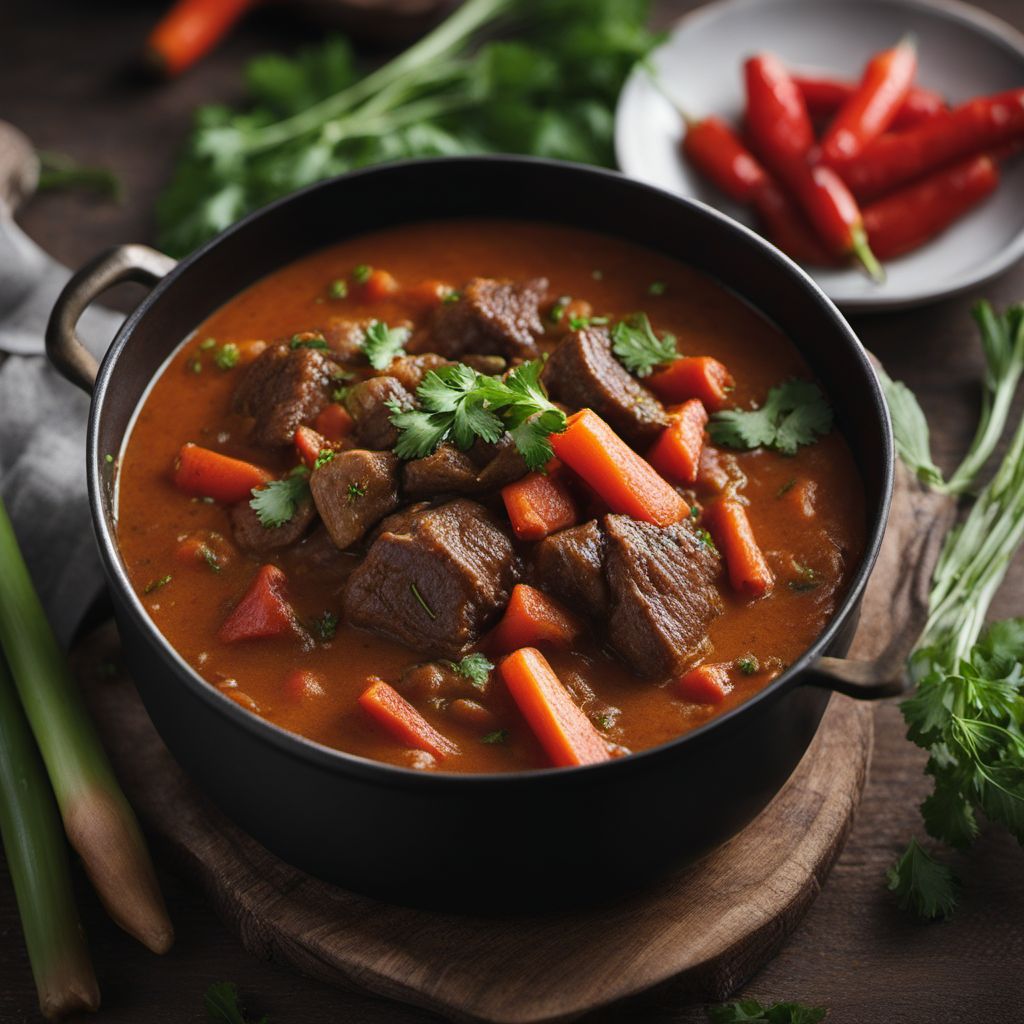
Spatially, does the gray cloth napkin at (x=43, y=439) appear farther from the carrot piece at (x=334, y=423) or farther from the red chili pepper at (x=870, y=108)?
the red chili pepper at (x=870, y=108)

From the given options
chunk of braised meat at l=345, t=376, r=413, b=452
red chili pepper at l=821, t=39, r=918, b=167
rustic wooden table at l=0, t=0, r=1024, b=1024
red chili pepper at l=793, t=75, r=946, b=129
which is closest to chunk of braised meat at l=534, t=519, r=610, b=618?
chunk of braised meat at l=345, t=376, r=413, b=452

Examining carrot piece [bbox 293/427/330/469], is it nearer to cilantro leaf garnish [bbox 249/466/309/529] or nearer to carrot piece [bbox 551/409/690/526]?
cilantro leaf garnish [bbox 249/466/309/529]

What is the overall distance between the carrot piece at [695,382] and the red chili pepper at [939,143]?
2.03 m

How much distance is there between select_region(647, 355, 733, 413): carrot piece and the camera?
4.19m

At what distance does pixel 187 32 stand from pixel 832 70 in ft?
9.90

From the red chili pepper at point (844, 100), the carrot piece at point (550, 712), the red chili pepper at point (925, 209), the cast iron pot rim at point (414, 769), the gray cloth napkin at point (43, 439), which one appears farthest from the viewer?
the red chili pepper at point (844, 100)

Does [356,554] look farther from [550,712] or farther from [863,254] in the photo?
[863,254]

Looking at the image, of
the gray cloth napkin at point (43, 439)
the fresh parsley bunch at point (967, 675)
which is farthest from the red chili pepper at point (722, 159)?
the gray cloth napkin at point (43, 439)

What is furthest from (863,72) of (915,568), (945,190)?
(915,568)

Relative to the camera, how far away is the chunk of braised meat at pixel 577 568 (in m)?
3.68

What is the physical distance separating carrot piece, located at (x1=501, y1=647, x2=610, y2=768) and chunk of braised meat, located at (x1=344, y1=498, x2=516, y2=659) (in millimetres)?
191

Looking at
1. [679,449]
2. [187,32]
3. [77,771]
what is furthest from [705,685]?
[187,32]

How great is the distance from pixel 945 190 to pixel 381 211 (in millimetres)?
2435

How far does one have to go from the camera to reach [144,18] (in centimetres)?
686
